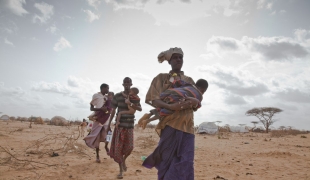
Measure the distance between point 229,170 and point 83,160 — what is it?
13.0 feet

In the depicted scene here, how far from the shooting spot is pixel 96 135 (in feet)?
20.3

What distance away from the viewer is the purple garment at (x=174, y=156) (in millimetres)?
2279

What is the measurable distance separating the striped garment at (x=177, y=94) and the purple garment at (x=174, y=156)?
0.69 ft

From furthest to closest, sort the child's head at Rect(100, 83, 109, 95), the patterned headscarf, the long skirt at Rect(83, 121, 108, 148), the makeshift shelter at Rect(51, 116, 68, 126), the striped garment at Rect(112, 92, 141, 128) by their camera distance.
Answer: the makeshift shelter at Rect(51, 116, 68, 126) → the child's head at Rect(100, 83, 109, 95) → the long skirt at Rect(83, 121, 108, 148) → the striped garment at Rect(112, 92, 141, 128) → the patterned headscarf

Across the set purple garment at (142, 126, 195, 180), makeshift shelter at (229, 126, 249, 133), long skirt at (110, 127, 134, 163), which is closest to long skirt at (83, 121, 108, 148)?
long skirt at (110, 127, 134, 163)

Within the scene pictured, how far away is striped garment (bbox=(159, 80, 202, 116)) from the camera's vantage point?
2359 mm

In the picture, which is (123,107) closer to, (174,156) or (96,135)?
(96,135)

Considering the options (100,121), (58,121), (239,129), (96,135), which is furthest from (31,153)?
(239,129)

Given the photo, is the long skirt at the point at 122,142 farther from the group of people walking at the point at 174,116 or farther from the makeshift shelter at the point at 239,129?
the makeshift shelter at the point at 239,129

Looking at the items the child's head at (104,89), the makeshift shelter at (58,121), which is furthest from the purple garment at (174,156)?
the makeshift shelter at (58,121)

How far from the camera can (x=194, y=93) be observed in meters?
2.44

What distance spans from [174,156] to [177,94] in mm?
688

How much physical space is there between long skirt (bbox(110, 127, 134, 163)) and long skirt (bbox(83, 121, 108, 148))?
1.37 meters

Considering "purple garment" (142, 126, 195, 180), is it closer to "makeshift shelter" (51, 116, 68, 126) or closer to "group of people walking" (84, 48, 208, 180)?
"group of people walking" (84, 48, 208, 180)
